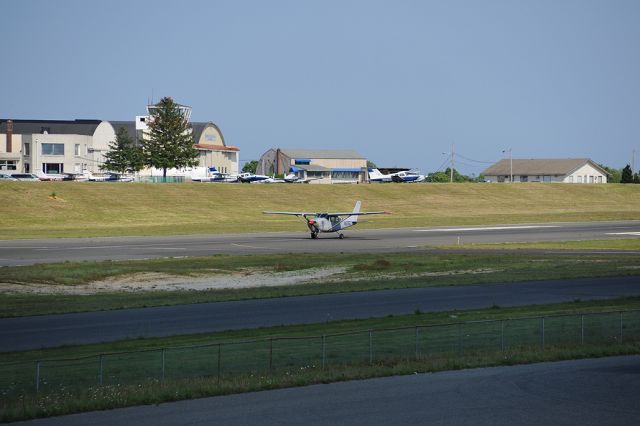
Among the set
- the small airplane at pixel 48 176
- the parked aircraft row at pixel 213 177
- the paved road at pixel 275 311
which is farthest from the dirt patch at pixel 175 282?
the small airplane at pixel 48 176

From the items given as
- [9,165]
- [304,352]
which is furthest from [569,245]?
[9,165]

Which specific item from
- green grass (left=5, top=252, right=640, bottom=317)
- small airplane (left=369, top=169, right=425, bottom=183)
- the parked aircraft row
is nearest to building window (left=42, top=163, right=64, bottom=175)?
the parked aircraft row

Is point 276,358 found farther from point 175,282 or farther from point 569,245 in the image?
point 569,245

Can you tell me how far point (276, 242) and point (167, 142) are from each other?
7406 cm

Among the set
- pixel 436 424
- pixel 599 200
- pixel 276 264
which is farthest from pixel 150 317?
pixel 599 200

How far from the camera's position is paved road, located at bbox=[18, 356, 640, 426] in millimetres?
20359

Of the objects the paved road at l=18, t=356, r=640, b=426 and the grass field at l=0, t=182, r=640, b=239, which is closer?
the paved road at l=18, t=356, r=640, b=426

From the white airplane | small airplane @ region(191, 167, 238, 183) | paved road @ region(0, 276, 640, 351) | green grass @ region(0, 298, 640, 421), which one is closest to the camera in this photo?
green grass @ region(0, 298, 640, 421)

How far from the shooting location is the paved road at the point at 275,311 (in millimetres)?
32875

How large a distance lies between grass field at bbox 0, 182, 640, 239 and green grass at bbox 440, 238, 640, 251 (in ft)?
97.5

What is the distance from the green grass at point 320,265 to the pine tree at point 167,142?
288 ft

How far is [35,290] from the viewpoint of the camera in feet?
155

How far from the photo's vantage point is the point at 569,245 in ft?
263

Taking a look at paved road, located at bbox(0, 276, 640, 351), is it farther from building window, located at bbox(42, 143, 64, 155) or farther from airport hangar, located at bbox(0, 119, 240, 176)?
building window, located at bbox(42, 143, 64, 155)
